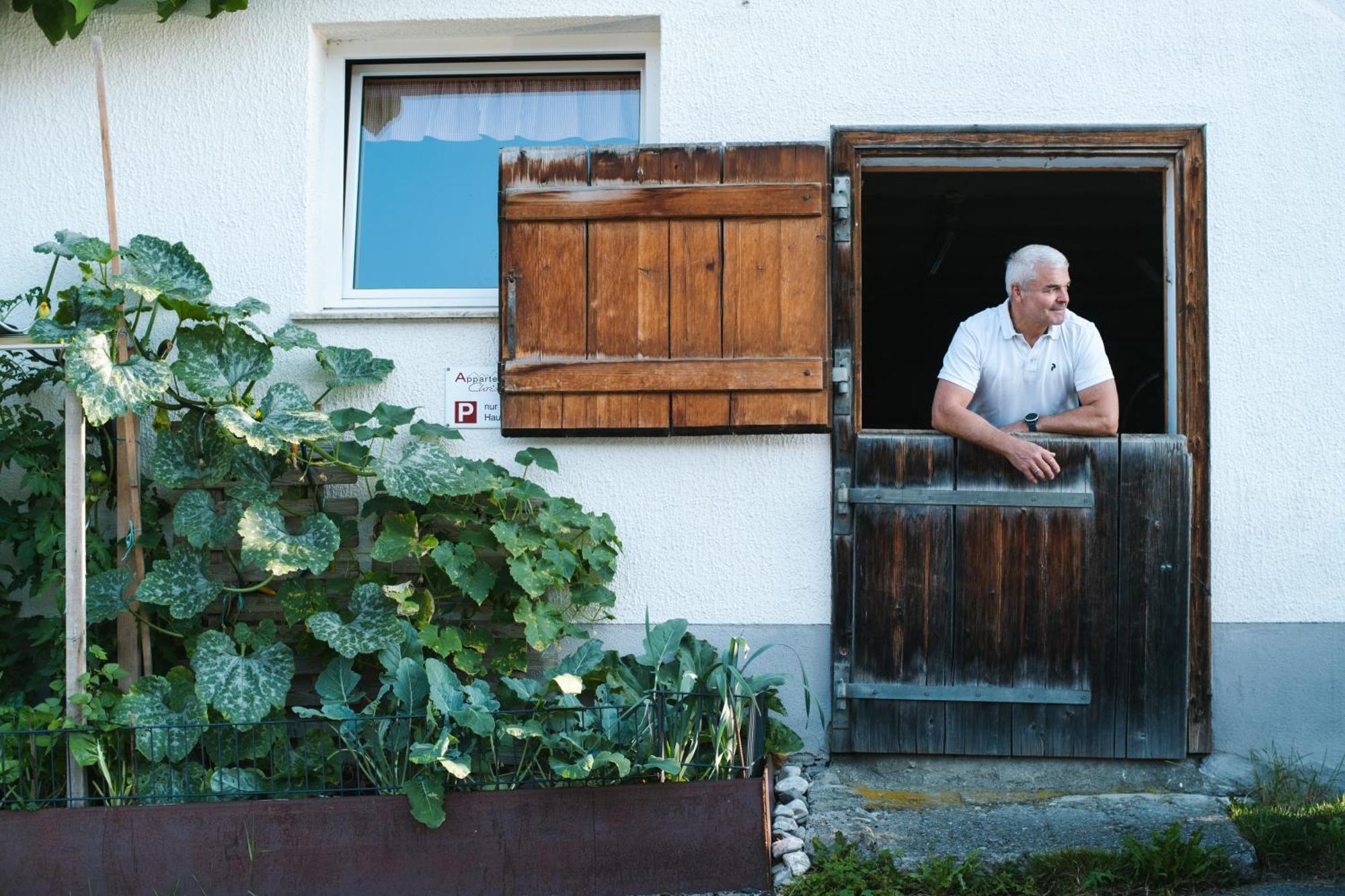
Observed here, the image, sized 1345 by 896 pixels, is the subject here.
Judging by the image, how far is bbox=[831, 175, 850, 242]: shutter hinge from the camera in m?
4.20

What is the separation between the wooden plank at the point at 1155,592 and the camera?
13.4ft

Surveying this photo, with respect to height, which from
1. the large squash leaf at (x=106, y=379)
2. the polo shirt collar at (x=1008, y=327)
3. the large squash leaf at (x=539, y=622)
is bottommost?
the large squash leaf at (x=539, y=622)

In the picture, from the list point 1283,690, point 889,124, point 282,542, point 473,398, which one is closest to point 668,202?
point 889,124

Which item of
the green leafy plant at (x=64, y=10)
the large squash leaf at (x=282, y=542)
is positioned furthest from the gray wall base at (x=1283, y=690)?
the green leafy plant at (x=64, y=10)

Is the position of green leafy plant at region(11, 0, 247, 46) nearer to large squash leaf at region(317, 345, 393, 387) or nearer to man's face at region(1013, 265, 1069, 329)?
large squash leaf at region(317, 345, 393, 387)

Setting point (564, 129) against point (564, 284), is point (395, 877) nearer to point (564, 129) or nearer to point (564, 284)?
point (564, 284)

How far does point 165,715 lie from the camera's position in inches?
146

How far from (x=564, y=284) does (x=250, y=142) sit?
4.02 ft

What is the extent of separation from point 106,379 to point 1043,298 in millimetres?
2848

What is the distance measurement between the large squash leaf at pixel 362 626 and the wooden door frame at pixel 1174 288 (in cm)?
139

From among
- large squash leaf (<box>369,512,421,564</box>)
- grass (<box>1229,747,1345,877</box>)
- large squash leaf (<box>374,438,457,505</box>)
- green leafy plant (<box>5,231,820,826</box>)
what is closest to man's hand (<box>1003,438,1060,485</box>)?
green leafy plant (<box>5,231,820,826</box>)

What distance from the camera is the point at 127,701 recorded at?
3652 millimetres

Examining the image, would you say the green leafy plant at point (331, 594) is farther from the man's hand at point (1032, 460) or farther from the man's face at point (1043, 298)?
the man's face at point (1043, 298)

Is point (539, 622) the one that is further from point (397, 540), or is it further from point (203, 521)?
point (203, 521)
